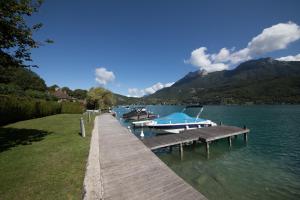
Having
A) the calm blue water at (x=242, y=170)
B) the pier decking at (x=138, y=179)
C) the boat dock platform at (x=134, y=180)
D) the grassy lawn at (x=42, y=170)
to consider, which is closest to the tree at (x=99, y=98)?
the calm blue water at (x=242, y=170)

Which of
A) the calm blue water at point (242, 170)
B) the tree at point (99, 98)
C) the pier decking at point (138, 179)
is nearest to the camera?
the pier decking at point (138, 179)

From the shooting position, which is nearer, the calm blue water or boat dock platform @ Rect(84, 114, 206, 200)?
boat dock platform @ Rect(84, 114, 206, 200)

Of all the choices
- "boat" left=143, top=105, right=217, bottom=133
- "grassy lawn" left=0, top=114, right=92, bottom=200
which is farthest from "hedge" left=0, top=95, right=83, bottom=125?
"boat" left=143, top=105, right=217, bottom=133

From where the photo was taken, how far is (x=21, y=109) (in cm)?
2339


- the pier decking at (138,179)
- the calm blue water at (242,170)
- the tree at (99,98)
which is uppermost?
the tree at (99,98)

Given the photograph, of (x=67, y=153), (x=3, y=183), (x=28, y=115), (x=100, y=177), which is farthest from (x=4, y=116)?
(x=100, y=177)

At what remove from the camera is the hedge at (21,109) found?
20.2 m

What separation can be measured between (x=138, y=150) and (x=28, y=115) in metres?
24.1

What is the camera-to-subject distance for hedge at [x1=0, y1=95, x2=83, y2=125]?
797 inches

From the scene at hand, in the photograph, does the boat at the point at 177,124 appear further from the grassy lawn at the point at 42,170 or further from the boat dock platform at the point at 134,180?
the boat dock platform at the point at 134,180

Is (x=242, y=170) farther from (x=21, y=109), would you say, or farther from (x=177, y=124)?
(x=21, y=109)

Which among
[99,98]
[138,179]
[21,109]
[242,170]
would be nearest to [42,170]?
[138,179]

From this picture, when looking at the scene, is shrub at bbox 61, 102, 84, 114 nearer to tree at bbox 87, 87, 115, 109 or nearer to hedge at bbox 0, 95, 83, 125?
hedge at bbox 0, 95, 83, 125

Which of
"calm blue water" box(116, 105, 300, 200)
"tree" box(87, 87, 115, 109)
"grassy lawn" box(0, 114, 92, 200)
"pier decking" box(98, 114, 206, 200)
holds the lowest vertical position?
"calm blue water" box(116, 105, 300, 200)
